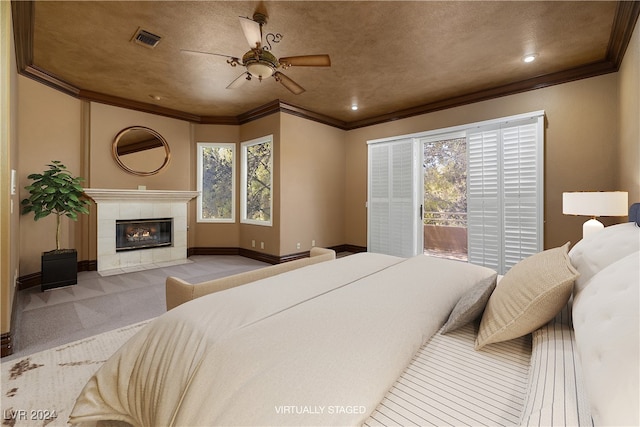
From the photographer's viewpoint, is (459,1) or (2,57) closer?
(2,57)

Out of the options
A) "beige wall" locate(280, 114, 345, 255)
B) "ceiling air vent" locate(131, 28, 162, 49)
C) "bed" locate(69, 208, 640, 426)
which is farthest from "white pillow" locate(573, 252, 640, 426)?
"beige wall" locate(280, 114, 345, 255)

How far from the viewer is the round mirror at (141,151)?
16.6 feet

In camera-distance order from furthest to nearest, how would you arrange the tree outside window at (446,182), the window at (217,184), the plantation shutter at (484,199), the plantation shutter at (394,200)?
the tree outside window at (446,182)
the window at (217,184)
the plantation shutter at (394,200)
the plantation shutter at (484,199)

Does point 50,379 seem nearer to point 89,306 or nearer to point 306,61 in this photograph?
point 89,306

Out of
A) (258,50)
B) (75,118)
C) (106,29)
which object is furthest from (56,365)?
(75,118)

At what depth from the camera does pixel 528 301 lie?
1037 millimetres

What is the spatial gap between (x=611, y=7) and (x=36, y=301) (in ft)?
21.0

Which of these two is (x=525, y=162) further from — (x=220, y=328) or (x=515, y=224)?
(x=220, y=328)

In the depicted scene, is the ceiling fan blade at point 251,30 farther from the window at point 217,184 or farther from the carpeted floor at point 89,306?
the window at point 217,184

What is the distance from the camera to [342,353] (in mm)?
922

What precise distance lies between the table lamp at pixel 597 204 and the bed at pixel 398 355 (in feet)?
5.80

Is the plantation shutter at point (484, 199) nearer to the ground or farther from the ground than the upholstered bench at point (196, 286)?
farther from the ground

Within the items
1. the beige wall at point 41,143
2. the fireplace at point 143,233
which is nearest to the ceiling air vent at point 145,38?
the beige wall at point 41,143

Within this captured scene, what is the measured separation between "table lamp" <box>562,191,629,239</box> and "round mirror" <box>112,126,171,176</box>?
6.09 m
